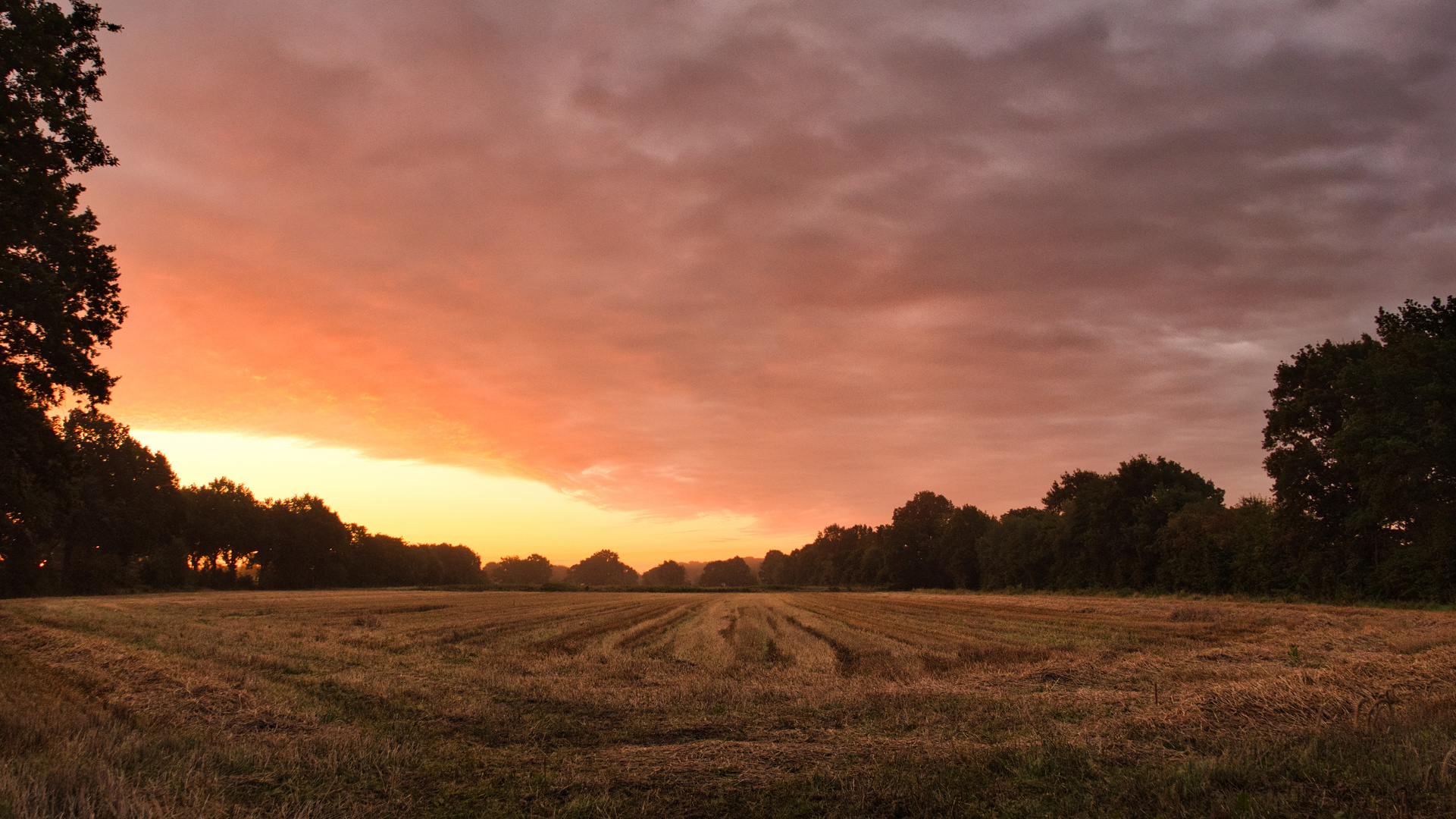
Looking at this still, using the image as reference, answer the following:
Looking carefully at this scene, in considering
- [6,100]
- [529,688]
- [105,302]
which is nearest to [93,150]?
[6,100]

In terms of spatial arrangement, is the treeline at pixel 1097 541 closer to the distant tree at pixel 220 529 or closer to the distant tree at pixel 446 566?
the distant tree at pixel 446 566

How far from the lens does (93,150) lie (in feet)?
50.9

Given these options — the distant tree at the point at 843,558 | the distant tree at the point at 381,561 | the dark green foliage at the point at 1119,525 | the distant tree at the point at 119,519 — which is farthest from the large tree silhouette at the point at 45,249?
the distant tree at the point at 843,558

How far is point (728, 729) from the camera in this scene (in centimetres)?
955

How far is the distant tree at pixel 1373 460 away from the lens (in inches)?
1235

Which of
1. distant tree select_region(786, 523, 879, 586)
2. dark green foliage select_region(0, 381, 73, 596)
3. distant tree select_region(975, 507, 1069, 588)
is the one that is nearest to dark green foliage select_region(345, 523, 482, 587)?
distant tree select_region(786, 523, 879, 586)

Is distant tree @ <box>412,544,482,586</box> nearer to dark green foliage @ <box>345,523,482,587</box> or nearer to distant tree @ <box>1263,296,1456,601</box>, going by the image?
dark green foliage @ <box>345,523,482,587</box>

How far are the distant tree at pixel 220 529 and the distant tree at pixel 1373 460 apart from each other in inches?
4565

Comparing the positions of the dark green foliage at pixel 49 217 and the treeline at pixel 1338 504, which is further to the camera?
the treeline at pixel 1338 504

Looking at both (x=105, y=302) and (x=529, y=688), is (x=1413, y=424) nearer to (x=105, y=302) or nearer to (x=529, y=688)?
(x=529, y=688)

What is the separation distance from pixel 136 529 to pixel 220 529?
21.0 m

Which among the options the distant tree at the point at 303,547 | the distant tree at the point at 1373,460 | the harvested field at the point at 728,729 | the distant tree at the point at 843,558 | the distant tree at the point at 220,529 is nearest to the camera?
the harvested field at the point at 728,729

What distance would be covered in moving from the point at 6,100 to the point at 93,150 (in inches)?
85.7

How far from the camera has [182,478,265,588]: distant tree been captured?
92.8m
